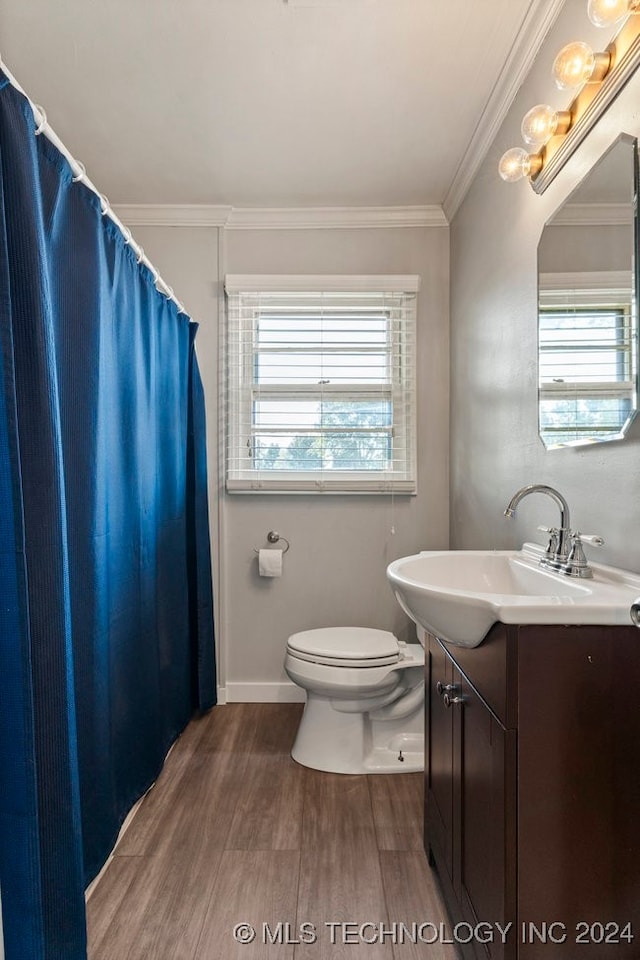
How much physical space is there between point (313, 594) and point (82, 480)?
153cm

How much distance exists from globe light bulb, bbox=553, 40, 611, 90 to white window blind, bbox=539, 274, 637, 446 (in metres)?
0.42

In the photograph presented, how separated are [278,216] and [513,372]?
59.2 inches

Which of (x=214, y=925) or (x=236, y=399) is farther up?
(x=236, y=399)

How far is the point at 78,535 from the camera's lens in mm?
1358

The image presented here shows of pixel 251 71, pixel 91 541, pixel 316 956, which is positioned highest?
pixel 251 71

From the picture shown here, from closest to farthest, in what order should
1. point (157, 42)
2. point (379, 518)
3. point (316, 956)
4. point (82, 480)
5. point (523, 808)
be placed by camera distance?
point (523, 808) < point (316, 956) < point (82, 480) < point (157, 42) < point (379, 518)

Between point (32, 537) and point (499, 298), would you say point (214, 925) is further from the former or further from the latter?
point (499, 298)

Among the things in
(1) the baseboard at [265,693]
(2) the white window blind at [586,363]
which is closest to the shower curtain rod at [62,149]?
(2) the white window blind at [586,363]

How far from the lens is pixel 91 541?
4.63ft

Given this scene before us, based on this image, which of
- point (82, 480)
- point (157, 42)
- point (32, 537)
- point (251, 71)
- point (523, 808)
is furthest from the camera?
point (251, 71)

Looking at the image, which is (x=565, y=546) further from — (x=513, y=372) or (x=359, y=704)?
(x=359, y=704)

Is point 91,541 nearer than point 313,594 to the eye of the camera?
Yes

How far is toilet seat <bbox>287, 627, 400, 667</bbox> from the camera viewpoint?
2.03 metres

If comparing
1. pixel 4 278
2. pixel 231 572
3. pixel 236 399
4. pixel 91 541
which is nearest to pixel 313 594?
pixel 231 572
